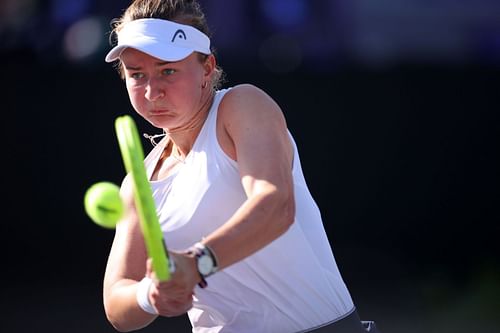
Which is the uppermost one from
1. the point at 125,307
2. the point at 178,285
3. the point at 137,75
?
the point at 137,75

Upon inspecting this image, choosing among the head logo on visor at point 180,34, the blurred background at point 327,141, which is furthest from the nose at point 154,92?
the blurred background at point 327,141

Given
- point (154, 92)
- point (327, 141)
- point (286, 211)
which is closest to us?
point (286, 211)

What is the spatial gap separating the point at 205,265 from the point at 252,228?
163 mm

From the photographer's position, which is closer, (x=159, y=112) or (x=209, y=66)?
(x=159, y=112)

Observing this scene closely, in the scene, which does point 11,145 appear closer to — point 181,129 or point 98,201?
point 181,129

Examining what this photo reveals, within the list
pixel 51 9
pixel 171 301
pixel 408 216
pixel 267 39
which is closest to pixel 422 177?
pixel 408 216

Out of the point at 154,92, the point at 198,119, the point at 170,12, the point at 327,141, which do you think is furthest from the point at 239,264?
the point at 327,141

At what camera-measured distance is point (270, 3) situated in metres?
6.53

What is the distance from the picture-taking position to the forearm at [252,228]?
2.48m

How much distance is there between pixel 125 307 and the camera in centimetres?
294

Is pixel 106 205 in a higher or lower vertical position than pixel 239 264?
higher

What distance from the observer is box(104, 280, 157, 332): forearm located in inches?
114

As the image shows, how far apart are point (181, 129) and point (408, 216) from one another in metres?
3.65

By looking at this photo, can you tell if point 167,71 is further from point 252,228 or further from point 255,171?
point 252,228
